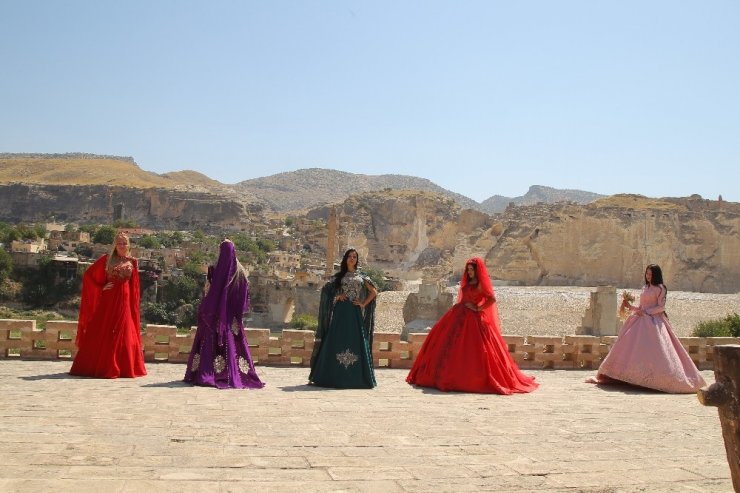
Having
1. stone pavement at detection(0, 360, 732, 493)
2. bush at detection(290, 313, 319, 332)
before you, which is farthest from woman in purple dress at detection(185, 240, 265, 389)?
bush at detection(290, 313, 319, 332)

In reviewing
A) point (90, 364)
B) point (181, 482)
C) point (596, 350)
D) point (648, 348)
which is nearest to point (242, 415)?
point (181, 482)

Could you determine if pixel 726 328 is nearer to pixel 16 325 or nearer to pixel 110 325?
pixel 110 325

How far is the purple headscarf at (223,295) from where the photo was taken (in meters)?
7.37

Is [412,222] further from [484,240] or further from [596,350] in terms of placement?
[596,350]

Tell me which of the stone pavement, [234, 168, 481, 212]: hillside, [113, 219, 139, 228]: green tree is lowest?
the stone pavement

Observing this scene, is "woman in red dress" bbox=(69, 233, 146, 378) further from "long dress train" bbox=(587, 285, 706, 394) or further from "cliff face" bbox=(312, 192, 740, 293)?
"cliff face" bbox=(312, 192, 740, 293)

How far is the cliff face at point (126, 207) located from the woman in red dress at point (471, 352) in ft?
312

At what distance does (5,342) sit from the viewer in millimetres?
8430

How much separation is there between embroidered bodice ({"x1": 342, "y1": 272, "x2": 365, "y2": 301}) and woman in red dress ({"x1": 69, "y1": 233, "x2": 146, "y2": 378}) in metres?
2.20

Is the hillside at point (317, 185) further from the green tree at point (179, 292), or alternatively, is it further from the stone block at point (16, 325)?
the stone block at point (16, 325)

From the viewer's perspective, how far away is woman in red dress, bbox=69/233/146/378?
736 cm

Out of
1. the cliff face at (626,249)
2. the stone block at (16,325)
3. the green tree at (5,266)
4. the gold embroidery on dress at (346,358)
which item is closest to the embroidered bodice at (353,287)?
the gold embroidery on dress at (346,358)

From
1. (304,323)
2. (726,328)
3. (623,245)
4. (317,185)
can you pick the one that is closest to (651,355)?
(726,328)

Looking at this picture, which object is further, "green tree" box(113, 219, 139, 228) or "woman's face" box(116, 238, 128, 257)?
"green tree" box(113, 219, 139, 228)
